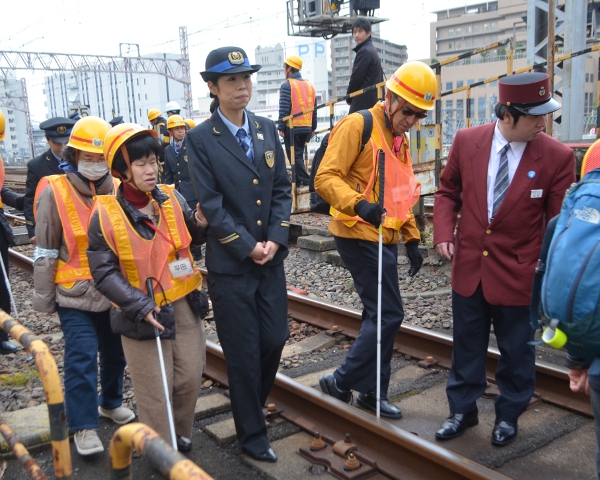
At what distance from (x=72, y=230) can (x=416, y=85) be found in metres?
2.29

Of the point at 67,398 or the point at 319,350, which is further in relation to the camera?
the point at 319,350

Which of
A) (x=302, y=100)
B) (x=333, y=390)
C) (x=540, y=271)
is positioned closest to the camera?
(x=540, y=271)

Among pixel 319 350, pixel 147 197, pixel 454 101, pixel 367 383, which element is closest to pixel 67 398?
pixel 147 197

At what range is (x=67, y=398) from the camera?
391 centimetres

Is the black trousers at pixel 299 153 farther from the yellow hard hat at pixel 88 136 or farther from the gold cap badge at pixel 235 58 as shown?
the gold cap badge at pixel 235 58

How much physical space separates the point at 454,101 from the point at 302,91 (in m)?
73.9

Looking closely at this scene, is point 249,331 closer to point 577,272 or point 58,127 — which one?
point 577,272

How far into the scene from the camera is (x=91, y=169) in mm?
4000

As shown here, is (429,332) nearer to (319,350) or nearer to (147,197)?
(319,350)

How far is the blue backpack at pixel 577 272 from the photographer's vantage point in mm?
2146

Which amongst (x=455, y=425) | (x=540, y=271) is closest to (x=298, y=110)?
(x=455, y=425)

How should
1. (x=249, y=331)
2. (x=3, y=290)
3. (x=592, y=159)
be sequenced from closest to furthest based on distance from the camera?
(x=592, y=159)
(x=249, y=331)
(x=3, y=290)

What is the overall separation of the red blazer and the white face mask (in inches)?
87.2

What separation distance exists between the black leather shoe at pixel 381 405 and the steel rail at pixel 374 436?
32 cm
